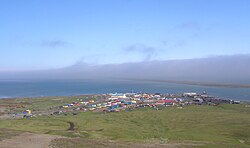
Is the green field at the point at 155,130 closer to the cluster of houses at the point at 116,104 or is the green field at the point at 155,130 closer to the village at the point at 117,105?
the village at the point at 117,105

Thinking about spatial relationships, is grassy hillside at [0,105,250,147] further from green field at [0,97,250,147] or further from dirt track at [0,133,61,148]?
dirt track at [0,133,61,148]

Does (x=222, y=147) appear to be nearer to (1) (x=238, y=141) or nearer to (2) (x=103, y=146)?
(1) (x=238, y=141)

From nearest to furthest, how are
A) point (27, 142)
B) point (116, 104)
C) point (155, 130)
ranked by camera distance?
point (27, 142) < point (155, 130) < point (116, 104)

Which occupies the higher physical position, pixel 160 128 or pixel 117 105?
pixel 117 105

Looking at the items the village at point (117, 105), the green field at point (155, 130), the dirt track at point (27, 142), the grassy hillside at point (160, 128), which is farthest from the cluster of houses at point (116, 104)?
the dirt track at point (27, 142)

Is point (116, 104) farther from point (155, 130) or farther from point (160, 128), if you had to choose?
point (155, 130)

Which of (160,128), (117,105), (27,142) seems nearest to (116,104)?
(117,105)
